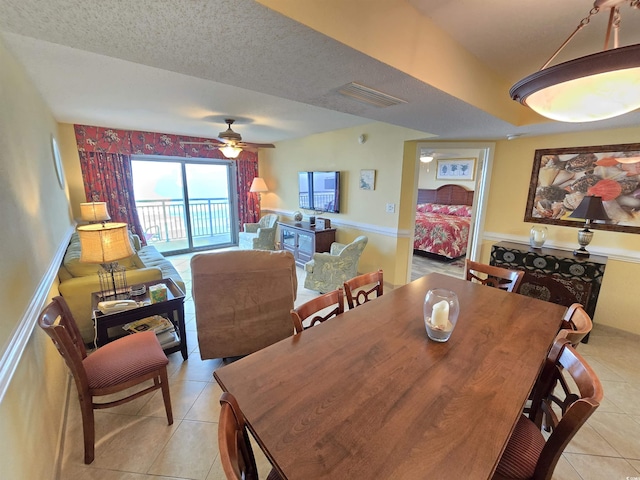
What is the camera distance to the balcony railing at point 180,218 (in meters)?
5.46

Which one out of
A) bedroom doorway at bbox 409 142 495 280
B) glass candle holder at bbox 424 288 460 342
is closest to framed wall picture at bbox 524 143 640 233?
bedroom doorway at bbox 409 142 495 280

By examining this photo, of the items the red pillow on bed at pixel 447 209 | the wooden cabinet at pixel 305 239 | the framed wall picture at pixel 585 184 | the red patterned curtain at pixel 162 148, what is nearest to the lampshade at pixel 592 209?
the framed wall picture at pixel 585 184

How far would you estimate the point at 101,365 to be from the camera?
61.1 inches

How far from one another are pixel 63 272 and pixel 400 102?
121 inches

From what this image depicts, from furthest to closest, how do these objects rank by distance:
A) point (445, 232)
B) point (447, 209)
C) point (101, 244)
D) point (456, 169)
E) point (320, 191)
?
point (456, 169)
point (447, 209)
point (445, 232)
point (320, 191)
point (101, 244)

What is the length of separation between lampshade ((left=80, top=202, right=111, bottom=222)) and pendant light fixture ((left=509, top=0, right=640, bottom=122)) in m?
4.89

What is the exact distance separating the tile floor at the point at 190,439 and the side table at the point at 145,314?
12.4 inches

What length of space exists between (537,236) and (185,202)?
19.0ft

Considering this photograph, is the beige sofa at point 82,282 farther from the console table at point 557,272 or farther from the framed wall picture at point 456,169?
the framed wall picture at point 456,169

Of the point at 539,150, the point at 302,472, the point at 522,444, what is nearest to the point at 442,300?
the point at 522,444

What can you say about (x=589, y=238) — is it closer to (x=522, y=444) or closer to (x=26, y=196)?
(x=522, y=444)

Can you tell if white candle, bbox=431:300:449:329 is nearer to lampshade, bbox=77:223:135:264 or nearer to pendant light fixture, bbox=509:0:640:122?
pendant light fixture, bbox=509:0:640:122

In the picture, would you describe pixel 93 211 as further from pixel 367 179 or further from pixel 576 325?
pixel 576 325

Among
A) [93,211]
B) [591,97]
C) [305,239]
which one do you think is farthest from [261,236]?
[591,97]
